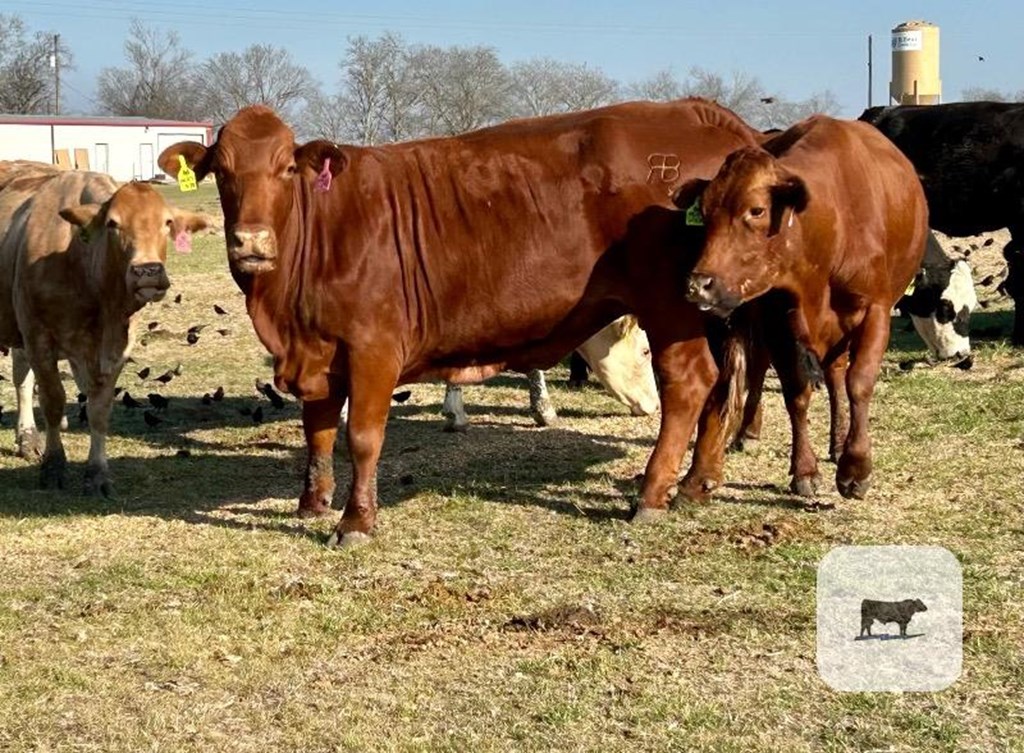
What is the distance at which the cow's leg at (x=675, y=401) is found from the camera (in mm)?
7324

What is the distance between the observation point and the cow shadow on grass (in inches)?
310

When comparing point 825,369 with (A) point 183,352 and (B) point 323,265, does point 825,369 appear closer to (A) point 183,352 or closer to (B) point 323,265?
(B) point 323,265

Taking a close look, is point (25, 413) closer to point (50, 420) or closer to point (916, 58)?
point (50, 420)

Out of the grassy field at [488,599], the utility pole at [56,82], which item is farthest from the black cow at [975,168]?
the utility pole at [56,82]

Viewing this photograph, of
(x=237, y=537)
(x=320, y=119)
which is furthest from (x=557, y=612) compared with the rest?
(x=320, y=119)

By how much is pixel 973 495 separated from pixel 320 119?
7117cm

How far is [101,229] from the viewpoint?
27.3 ft

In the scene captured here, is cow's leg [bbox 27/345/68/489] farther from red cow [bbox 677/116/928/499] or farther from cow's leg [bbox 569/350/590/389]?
cow's leg [bbox 569/350/590/389]

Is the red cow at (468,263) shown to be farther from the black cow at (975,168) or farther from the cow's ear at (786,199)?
the black cow at (975,168)

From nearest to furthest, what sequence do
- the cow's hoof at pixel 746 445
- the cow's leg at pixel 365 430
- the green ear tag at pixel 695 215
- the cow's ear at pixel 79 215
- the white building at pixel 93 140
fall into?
1. the green ear tag at pixel 695 215
2. the cow's leg at pixel 365 430
3. the cow's ear at pixel 79 215
4. the cow's hoof at pixel 746 445
5. the white building at pixel 93 140

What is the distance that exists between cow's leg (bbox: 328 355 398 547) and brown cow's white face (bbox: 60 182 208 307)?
152 centimetres

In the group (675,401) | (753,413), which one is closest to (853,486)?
(675,401)

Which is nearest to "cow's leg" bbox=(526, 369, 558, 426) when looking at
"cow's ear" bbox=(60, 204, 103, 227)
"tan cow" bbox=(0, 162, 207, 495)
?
"tan cow" bbox=(0, 162, 207, 495)

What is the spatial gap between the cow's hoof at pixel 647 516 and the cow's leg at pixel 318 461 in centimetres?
160
